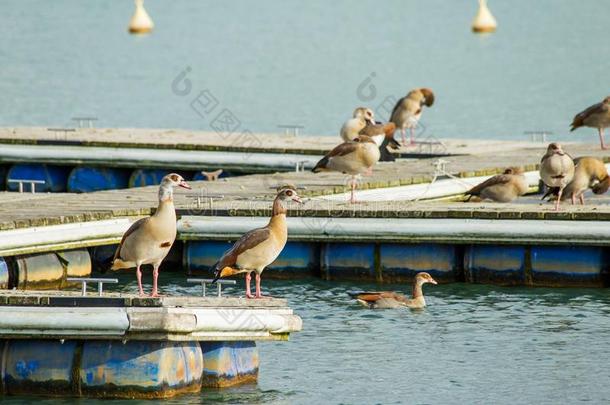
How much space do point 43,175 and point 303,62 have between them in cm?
6717

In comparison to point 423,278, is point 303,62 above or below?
above

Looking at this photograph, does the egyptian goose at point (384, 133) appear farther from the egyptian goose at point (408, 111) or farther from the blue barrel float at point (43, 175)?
the blue barrel float at point (43, 175)

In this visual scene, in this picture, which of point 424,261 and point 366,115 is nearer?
point 424,261

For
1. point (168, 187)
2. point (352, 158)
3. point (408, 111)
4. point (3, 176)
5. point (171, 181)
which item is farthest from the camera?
point (3, 176)

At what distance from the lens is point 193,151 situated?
3684 centimetres

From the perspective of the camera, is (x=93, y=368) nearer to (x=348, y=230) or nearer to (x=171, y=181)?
(x=171, y=181)

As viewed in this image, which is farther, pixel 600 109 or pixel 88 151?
pixel 88 151

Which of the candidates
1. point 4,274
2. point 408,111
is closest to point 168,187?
point 4,274

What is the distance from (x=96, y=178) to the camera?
37.2m

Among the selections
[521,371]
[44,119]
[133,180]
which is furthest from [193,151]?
[44,119]

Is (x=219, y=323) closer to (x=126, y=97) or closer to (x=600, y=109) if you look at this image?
(x=600, y=109)

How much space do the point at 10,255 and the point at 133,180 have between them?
12.2 meters

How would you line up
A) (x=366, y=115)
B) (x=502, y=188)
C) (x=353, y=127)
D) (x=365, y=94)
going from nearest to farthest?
1. (x=502, y=188)
2. (x=366, y=115)
3. (x=353, y=127)
4. (x=365, y=94)

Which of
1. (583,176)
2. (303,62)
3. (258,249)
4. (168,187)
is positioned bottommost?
(258,249)
